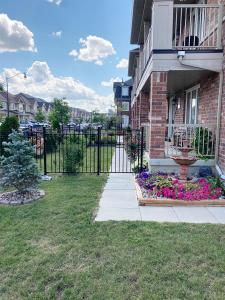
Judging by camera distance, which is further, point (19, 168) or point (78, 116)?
point (78, 116)

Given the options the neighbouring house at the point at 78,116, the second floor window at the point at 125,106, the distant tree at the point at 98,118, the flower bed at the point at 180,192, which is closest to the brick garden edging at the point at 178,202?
the flower bed at the point at 180,192

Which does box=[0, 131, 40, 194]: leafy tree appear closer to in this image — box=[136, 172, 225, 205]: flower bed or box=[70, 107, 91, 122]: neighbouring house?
box=[136, 172, 225, 205]: flower bed

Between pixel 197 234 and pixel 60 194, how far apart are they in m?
3.12

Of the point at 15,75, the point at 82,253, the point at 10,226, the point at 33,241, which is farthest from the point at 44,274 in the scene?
the point at 15,75

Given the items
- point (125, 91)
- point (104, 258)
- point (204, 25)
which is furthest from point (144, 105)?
point (125, 91)

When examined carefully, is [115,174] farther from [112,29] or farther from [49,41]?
[49,41]

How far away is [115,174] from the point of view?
25.4 ft

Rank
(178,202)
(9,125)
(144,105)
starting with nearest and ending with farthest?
(178,202) → (9,125) → (144,105)

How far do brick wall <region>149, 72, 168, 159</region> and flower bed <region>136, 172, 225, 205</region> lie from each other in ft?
3.31

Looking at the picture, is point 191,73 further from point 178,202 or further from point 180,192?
point 178,202

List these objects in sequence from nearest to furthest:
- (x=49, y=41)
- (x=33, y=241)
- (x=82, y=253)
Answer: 1. (x=82, y=253)
2. (x=33, y=241)
3. (x=49, y=41)

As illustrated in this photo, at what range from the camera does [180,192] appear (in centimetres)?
513

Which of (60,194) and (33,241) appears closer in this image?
(33,241)

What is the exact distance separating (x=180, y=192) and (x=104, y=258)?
2.69 meters
